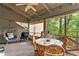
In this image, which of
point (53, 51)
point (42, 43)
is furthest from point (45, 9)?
point (53, 51)

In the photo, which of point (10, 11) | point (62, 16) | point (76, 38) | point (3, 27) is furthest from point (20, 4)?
point (76, 38)

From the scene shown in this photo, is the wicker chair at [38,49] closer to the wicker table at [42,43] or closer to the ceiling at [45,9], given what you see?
the wicker table at [42,43]

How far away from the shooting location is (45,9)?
1.93m

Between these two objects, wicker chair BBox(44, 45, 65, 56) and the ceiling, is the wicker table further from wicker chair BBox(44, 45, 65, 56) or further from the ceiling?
the ceiling

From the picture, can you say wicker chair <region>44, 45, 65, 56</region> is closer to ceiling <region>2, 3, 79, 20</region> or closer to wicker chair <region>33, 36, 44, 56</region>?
wicker chair <region>33, 36, 44, 56</region>

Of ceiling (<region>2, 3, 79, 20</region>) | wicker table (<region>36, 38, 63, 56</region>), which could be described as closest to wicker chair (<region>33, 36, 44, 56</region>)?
wicker table (<region>36, 38, 63, 56</region>)

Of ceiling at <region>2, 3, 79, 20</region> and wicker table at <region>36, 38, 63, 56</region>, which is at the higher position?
ceiling at <region>2, 3, 79, 20</region>

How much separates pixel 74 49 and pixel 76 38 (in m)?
0.16

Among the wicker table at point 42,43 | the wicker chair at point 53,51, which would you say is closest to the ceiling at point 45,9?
the wicker table at point 42,43

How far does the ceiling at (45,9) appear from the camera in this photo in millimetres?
1877

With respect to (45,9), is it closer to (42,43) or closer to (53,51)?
(42,43)

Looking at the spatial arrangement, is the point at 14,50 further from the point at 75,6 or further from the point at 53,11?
the point at 75,6

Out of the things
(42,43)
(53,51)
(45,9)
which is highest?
(45,9)

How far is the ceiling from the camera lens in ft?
6.16
